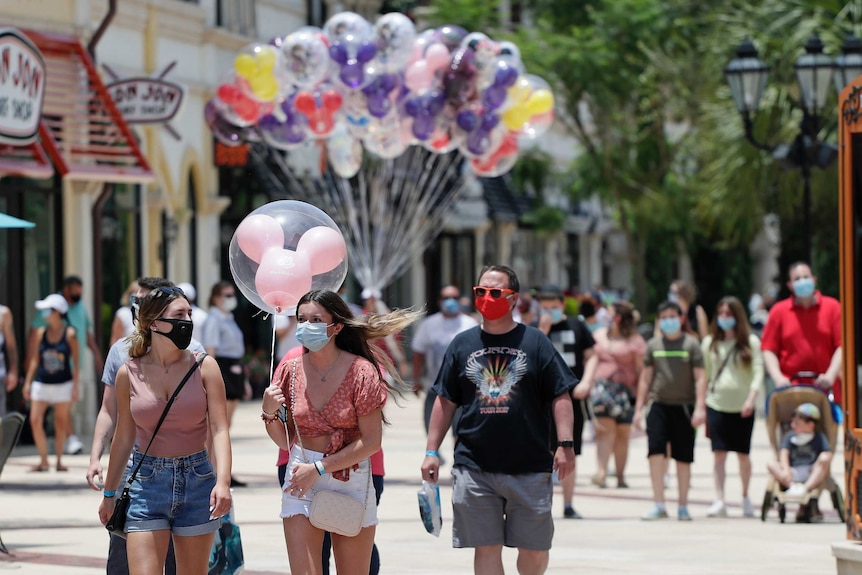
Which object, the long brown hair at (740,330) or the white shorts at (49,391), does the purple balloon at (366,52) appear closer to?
the white shorts at (49,391)

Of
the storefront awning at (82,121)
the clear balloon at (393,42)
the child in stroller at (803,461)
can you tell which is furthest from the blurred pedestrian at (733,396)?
the storefront awning at (82,121)

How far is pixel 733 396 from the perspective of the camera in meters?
14.4

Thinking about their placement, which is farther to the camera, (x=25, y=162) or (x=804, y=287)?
(x=25, y=162)

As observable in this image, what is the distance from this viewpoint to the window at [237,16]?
30.1 meters

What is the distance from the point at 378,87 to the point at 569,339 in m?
6.79

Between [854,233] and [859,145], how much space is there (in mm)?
487

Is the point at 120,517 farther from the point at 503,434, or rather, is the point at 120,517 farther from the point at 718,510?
the point at 718,510

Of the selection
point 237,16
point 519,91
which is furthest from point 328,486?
point 237,16

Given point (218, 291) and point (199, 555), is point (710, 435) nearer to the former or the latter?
point (218, 291)

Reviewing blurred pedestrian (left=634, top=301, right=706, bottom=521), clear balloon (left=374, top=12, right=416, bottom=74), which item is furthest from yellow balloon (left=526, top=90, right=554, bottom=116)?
blurred pedestrian (left=634, top=301, right=706, bottom=521)

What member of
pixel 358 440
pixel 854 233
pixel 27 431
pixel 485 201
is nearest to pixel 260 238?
pixel 358 440

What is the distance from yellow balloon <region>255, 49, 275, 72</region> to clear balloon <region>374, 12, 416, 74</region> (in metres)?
1.22

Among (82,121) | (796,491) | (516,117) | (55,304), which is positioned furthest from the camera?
(516,117)

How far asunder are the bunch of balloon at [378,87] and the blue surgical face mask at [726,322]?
271 inches
